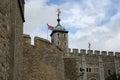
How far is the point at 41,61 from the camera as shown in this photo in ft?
30.1

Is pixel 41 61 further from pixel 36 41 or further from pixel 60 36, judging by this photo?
pixel 60 36

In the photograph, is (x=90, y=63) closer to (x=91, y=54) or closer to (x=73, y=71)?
(x=91, y=54)

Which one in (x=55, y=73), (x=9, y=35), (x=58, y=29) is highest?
(x=58, y=29)

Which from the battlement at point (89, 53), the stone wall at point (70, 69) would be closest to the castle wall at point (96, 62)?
the battlement at point (89, 53)

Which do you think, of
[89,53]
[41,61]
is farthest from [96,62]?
[41,61]

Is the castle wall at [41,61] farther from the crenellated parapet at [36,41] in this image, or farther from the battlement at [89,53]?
the battlement at [89,53]

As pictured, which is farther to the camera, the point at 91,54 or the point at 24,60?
the point at 91,54

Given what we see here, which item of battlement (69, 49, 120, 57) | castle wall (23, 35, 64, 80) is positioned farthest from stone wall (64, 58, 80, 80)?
battlement (69, 49, 120, 57)

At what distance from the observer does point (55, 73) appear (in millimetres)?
9906

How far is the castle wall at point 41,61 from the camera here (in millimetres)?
8664

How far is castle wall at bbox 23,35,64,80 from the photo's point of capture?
341 inches

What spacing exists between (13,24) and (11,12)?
0.23 metres

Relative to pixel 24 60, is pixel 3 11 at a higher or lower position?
higher

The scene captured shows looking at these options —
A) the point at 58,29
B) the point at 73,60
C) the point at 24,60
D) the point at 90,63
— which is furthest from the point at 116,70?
the point at 24,60
